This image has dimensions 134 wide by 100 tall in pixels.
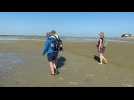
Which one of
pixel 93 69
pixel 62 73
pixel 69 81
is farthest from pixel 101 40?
pixel 69 81

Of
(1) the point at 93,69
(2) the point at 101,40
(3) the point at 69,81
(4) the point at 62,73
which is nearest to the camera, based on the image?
(3) the point at 69,81

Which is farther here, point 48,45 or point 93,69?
point 93,69

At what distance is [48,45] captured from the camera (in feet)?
27.7
